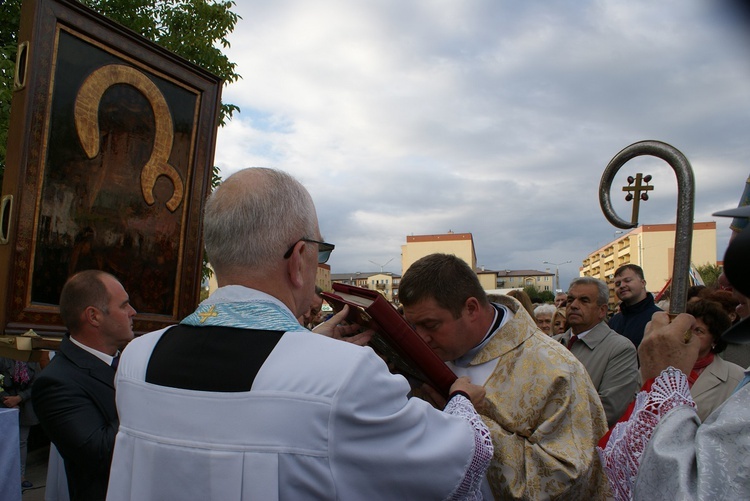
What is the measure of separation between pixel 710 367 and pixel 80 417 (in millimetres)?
3548

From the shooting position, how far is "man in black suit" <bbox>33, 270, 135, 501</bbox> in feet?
8.61

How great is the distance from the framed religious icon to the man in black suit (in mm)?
239

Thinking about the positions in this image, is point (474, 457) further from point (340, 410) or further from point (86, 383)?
point (86, 383)

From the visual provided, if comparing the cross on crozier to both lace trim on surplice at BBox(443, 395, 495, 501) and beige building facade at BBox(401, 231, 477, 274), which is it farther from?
beige building facade at BBox(401, 231, 477, 274)

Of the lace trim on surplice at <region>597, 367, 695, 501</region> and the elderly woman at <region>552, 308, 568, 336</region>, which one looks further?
the elderly woman at <region>552, 308, 568, 336</region>

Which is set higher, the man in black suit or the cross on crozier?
the cross on crozier

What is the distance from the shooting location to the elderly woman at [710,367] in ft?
11.0

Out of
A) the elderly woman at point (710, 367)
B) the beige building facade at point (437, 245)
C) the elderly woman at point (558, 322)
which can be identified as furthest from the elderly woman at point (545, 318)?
the beige building facade at point (437, 245)

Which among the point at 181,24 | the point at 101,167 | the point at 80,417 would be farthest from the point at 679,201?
the point at 181,24

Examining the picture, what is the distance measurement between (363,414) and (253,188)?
71 centimetres

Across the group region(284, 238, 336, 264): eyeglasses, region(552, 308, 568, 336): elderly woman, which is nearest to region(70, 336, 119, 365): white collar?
region(284, 238, 336, 264): eyeglasses

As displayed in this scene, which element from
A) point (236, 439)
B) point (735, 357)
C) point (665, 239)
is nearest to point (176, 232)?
point (236, 439)

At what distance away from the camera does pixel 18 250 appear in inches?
120

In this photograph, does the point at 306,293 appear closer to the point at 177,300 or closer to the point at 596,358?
the point at 177,300
